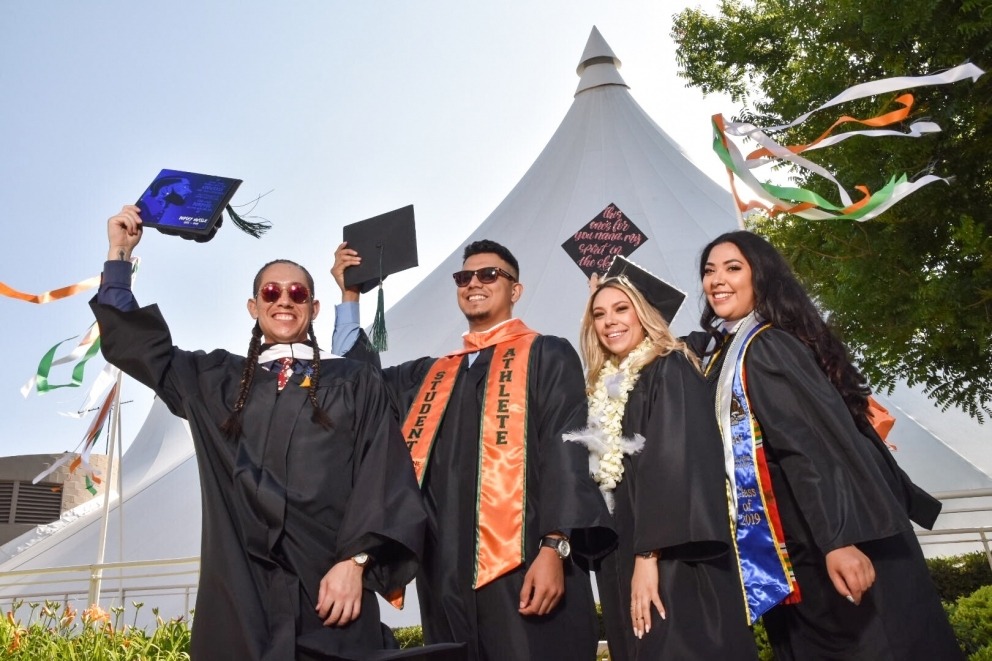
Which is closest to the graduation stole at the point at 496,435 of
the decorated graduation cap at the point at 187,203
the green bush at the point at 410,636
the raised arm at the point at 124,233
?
the decorated graduation cap at the point at 187,203

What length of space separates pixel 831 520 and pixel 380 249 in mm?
1933

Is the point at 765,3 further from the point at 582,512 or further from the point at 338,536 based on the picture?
the point at 338,536

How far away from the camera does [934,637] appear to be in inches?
81.5

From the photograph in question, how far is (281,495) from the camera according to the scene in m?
2.12

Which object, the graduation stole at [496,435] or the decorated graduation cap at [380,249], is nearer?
the graduation stole at [496,435]

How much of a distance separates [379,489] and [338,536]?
16cm

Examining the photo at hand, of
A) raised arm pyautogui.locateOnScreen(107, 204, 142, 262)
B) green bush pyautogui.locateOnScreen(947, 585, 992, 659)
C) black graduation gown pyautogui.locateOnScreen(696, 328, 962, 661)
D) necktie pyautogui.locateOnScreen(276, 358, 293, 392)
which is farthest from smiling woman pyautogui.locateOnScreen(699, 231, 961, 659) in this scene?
raised arm pyautogui.locateOnScreen(107, 204, 142, 262)

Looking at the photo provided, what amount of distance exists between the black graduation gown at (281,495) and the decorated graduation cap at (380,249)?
0.81 metres

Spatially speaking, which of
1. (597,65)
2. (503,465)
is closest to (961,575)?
(503,465)

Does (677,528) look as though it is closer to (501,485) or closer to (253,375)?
(501,485)

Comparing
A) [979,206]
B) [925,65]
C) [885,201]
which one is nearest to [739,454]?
[885,201]

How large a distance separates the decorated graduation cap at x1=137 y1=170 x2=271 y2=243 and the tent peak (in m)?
9.33

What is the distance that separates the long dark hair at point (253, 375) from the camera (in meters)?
2.24

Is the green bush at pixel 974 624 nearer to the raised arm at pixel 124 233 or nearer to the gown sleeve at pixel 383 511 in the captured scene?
the gown sleeve at pixel 383 511
